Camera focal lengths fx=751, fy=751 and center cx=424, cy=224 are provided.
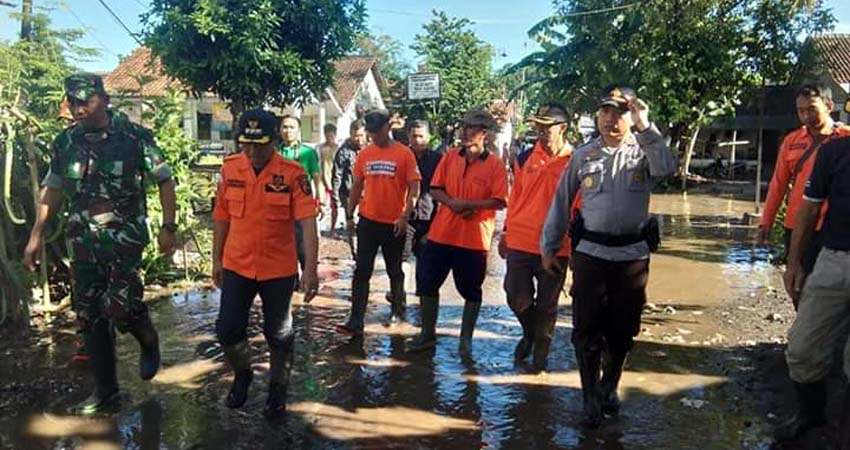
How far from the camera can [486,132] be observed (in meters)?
5.57

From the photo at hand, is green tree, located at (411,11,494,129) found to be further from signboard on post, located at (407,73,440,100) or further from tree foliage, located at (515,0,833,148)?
signboard on post, located at (407,73,440,100)

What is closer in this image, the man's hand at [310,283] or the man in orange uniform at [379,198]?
the man's hand at [310,283]

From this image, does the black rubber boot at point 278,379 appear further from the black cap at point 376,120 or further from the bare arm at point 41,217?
the black cap at point 376,120

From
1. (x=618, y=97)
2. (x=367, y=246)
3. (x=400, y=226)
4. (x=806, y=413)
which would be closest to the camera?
(x=806, y=413)

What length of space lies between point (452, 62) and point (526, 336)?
1137 inches

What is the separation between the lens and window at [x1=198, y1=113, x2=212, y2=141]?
36438mm

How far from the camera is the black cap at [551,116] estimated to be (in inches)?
199

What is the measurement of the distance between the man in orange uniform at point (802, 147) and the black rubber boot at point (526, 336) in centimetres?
172

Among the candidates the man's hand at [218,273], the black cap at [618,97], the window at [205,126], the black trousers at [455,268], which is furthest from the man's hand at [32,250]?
the window at [205,126]

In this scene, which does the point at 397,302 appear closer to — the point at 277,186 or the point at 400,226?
the point at 400,226

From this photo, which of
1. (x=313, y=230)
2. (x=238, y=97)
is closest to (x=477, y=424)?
(x=313, y=230)

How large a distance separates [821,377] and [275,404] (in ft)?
9.42

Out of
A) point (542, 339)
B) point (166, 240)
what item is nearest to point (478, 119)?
point (542, 339)

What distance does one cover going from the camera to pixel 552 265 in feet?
14.8
